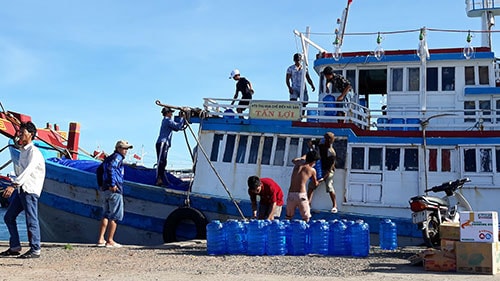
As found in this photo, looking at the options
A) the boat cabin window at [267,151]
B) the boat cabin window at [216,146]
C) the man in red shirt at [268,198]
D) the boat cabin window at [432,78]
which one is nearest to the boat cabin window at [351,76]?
the boat cabin window at [432,78]

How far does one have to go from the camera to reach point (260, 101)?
13156mm

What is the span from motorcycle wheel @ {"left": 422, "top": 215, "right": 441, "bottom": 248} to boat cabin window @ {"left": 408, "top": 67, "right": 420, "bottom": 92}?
5662 mm

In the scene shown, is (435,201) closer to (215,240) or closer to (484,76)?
(215,240)

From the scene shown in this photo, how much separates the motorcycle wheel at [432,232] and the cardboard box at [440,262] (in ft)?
5.32

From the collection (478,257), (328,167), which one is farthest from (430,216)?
(328,167)

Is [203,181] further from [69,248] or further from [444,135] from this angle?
[444,135]

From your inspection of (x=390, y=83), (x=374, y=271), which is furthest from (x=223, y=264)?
(x=390, y=83)

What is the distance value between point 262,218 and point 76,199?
5411 millimetres

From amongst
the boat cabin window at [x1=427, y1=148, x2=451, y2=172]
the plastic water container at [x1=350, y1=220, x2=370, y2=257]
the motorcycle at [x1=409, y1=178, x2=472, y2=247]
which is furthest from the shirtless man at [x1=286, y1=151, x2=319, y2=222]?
the boat cabin window at [x1=427, y1=148, x2=451, y2=172]

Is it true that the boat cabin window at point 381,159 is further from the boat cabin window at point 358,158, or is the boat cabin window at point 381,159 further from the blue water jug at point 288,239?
the blue water jug at point 288,239

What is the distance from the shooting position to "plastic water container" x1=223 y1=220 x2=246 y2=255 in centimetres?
919

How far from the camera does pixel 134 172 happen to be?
14.9m

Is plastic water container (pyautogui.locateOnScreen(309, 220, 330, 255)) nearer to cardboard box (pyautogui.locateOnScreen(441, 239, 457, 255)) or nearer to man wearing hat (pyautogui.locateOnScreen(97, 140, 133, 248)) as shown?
cardboard box (pyautogui.locateOnScreen(441, 239, 457, 255))

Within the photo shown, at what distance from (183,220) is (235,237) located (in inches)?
140
